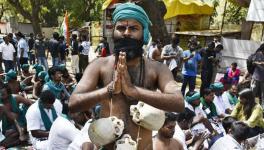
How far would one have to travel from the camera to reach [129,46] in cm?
202

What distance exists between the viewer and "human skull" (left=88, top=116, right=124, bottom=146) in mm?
1899

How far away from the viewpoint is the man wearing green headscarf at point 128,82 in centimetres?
197

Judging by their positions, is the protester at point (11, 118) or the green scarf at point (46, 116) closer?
the green scarf at point (46, 116)

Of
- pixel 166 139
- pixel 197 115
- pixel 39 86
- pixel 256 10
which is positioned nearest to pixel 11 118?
pixel 39 86

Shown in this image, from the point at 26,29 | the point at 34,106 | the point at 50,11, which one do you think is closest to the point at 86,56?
the point at 34,106

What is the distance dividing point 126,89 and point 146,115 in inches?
6.0

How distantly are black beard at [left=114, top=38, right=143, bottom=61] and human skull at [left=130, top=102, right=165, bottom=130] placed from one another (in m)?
0.24

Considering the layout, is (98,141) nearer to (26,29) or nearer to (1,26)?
(26,29)

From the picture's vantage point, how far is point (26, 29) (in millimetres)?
39000

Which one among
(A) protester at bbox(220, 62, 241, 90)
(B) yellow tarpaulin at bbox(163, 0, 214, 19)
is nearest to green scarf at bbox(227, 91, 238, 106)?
(A) protester at bbox(220, 62, 241, 90)

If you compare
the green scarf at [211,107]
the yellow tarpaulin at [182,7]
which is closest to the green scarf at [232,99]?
the green scarf at [211,107]

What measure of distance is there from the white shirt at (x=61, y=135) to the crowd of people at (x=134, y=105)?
0.03 feet

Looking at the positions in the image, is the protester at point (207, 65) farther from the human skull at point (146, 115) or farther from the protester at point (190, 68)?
the human skull at point (146, 115)

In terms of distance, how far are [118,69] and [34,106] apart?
3391mm
